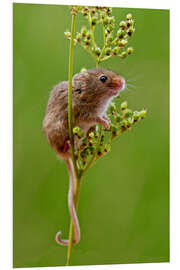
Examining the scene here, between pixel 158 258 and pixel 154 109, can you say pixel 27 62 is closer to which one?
pixel 154 109

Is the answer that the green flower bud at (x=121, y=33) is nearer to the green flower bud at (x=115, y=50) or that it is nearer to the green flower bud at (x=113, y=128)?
the green flower bud at (x=115, y=50)

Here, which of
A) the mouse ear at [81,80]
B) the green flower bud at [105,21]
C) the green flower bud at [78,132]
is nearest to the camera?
the green flower bud at [78,132]

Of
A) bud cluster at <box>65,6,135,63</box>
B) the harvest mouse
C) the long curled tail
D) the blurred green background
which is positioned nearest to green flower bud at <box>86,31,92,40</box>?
bud cluster at <box>65,6,135,63</box>

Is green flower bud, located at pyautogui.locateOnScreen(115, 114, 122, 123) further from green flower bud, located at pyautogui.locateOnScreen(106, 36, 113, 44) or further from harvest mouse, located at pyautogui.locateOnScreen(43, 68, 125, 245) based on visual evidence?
green flower bud, located at pyautogui.locateOnScreen(106, 36, 113, 44)

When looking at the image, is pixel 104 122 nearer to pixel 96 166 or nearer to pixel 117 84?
pixel 117 84

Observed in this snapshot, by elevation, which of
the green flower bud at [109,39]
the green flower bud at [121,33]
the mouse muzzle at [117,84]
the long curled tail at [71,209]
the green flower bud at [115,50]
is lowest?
the long curled tail at [71,209]

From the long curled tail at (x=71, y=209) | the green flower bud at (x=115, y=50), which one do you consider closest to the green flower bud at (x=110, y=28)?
the green flower bud at (x=115, y=50)
